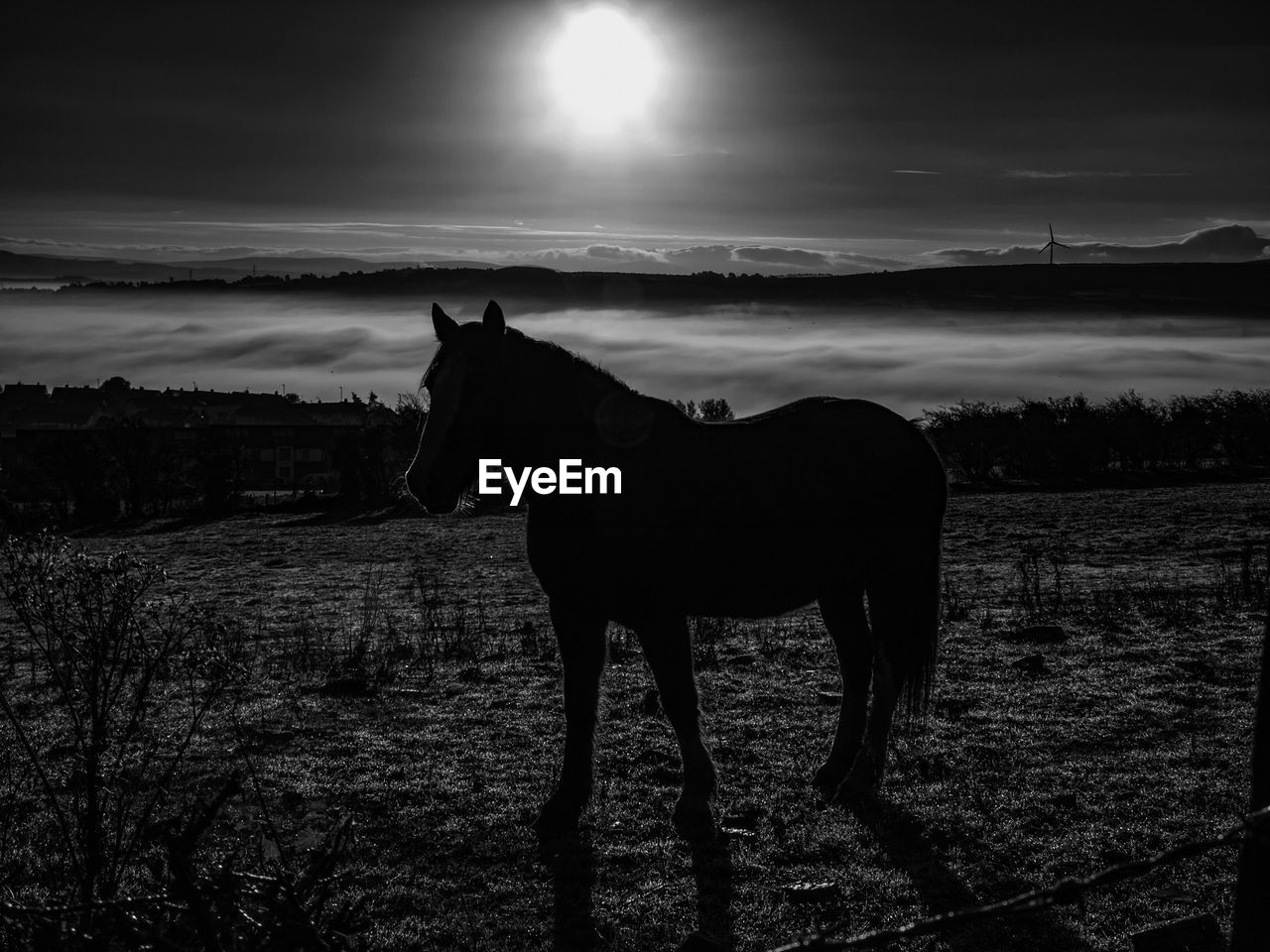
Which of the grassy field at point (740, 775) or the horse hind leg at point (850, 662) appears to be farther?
the horse hind leg at point (850, 662)

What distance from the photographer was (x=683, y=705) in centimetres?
584

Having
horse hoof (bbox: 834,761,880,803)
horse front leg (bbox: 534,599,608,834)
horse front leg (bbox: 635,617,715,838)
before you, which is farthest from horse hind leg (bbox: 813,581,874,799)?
horse front leg (bbox: 534,599,608,834)

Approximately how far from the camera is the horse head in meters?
5.48

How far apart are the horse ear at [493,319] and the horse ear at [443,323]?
6.7 inches

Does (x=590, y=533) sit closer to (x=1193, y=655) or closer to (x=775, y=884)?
(x=775, y=884)

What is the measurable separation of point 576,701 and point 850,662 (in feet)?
5.88

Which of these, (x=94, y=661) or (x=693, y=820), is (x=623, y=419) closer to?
(x=693, y=820)

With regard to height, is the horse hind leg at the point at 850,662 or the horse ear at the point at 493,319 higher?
the horse ear at the point at 493,319

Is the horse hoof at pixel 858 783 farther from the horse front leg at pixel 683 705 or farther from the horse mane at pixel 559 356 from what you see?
the horse mane at pixel 559 356

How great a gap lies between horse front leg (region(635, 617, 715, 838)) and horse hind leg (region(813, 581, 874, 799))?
3.22 feet

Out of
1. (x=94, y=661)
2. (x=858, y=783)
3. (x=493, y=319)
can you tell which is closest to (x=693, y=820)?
(x=858, y=783)

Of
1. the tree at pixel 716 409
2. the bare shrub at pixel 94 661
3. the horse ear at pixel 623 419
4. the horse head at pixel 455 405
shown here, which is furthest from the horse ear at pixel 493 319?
the tree at pixel 716 409

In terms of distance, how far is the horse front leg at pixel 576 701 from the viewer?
578 cm

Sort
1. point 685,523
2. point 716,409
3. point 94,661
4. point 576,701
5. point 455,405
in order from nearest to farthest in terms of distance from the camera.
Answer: point 94,661, point 455,405, point 685,523, point 576,701, point 716,409
